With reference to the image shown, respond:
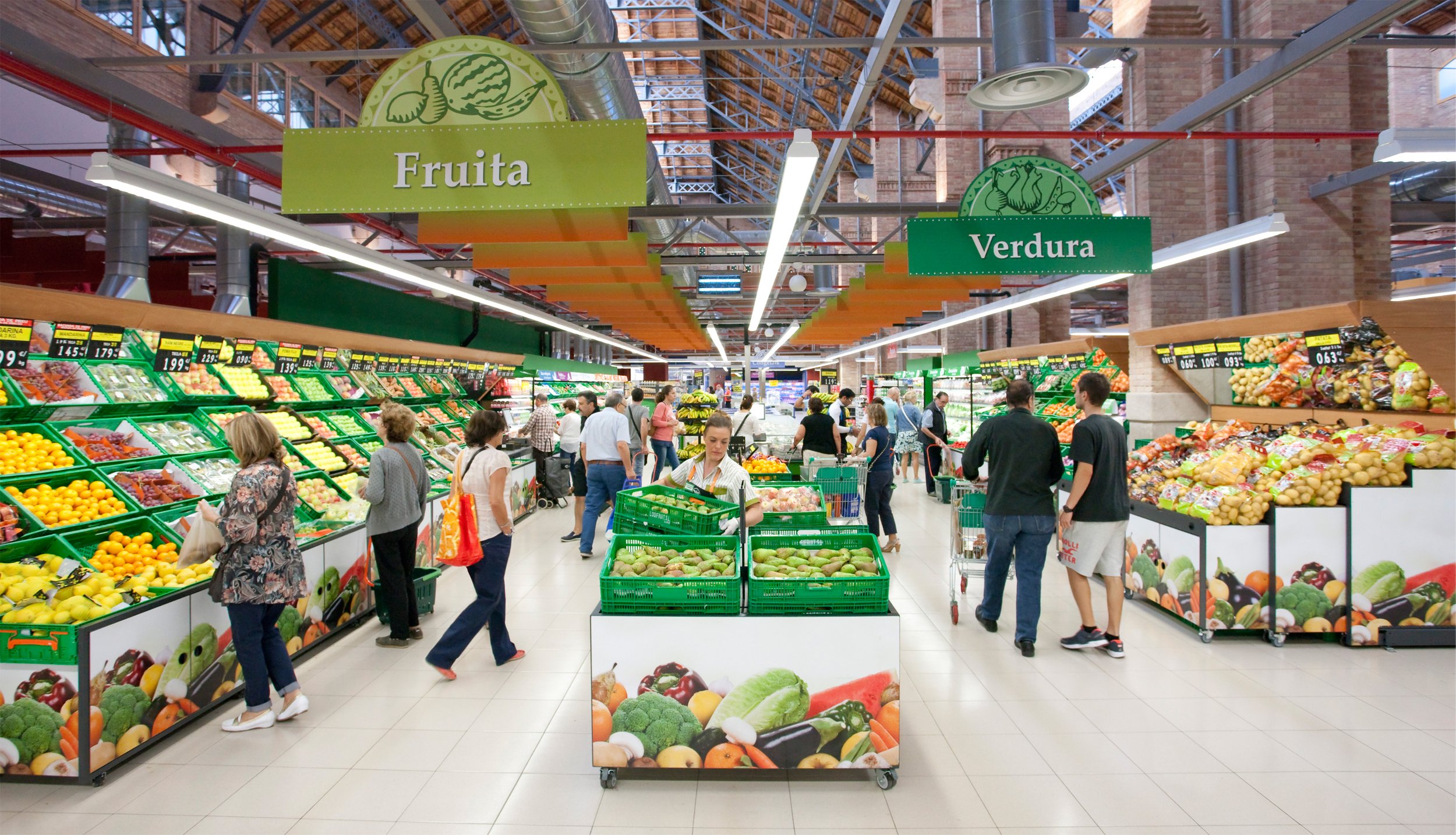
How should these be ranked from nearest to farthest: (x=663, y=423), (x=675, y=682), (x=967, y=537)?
(x=675, y=682)
(x=967, y=537)
(x=663, y=423)

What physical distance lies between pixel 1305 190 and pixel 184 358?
418 inches

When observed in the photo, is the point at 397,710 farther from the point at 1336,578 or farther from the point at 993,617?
the point at 1336,578

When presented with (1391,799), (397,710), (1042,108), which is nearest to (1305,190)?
(1042,108)

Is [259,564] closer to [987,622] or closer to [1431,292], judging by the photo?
[987,622]

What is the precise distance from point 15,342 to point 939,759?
5.70 m

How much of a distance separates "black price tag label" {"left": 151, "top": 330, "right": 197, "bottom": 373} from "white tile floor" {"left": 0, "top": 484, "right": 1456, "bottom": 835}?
2787 millimetres

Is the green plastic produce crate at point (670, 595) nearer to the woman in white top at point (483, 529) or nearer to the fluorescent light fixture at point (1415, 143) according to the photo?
the woman in white top at point (483, 529)

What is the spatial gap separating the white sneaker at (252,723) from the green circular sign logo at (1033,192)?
5.35 metres

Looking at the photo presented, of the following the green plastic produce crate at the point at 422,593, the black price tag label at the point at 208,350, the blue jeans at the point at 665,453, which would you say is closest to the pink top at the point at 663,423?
the blue jeans at the point at 665,453

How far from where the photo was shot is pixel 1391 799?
9.61ft

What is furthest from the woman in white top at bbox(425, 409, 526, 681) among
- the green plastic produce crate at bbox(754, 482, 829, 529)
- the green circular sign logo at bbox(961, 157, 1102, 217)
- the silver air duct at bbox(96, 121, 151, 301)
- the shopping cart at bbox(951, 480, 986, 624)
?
the silver air duct at bbox(96, 121, 151, 301)

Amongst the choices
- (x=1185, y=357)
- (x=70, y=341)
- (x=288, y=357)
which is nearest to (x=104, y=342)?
(x=70, y=341)

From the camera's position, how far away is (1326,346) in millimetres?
5770

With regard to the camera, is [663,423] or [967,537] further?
[663,423]
